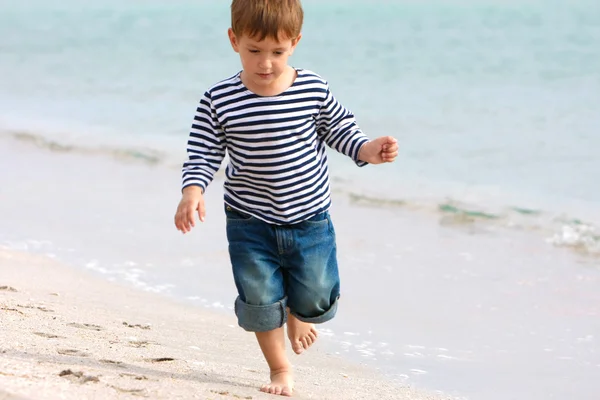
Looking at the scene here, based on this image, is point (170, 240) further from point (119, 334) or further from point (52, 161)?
point (52, 161)

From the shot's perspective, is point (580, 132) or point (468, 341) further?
point (580, 132)

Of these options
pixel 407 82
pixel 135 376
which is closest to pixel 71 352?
pixel 135 376

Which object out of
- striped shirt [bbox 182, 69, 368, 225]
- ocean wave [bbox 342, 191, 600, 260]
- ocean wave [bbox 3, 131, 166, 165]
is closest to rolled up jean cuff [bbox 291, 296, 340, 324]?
striped shirt [bbox 182, 69, 368, 225]

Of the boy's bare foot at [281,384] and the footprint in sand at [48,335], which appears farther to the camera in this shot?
the footprint in sand at [48,335]

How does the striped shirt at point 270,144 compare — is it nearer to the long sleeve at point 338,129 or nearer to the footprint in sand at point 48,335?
the long sleeve at point 338,129

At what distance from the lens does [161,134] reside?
10023mm

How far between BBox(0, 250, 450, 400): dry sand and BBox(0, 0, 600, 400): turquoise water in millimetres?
331

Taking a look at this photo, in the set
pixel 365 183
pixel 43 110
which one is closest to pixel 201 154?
pixel 365 183

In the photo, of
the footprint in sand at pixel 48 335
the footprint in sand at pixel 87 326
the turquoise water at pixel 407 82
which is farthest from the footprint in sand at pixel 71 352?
the turquoise water at pixel 407 82

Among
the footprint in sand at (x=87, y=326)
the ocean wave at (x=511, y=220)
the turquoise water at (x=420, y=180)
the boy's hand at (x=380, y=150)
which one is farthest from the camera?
the ocean wave at (x=511, y=220)

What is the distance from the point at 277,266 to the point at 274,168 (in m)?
0.33

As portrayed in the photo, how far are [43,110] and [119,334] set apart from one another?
8762 millimetres

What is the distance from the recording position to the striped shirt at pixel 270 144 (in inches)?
110

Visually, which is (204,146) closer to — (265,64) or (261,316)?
(265,64)
